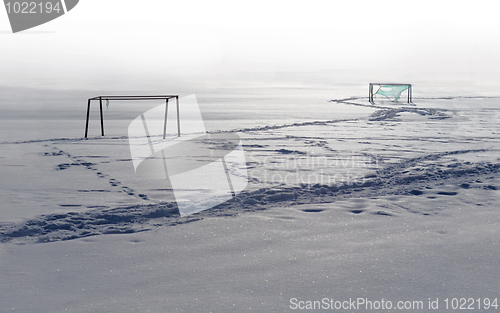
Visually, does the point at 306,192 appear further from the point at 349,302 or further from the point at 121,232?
the point at 349,302

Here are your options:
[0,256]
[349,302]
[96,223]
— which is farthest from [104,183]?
[349,302]

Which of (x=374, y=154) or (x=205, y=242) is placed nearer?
(x=205, y=242)

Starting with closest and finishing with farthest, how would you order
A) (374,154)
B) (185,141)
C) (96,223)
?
1. (96,223)
2. (374,154)
3. (185,141)

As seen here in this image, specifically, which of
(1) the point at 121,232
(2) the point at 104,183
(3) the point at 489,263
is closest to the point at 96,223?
(1) the point at 121,232

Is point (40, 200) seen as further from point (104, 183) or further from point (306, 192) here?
point (306, 192)

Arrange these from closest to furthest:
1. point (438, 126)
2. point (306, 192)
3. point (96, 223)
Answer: point (96, 223)
point (306, 192)
point (438, 126)

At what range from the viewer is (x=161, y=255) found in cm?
378

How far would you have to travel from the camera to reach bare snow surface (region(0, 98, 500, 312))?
316cm

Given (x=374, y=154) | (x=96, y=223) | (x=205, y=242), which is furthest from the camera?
(x=374, y=154)

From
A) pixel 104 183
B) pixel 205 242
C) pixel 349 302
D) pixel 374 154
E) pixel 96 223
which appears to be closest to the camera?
pixel 349 302

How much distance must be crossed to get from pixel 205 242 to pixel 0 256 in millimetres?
1618

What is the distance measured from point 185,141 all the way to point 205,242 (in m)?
6.12

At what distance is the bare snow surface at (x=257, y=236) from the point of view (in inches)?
124

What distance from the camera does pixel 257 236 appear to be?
4234mm
